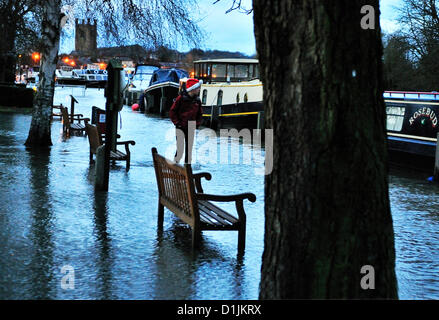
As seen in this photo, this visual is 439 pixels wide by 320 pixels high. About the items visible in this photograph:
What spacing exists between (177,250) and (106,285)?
1.41 metres

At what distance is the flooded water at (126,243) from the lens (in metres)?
5.42

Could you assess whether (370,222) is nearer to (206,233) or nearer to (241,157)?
(206,233)

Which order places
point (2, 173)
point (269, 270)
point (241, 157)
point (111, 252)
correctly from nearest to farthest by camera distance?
point (269, 270) < point (111, 252) < point (2, 173) < point (241, 157)

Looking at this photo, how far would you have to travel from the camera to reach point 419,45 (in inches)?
1644

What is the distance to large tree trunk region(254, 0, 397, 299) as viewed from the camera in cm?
358

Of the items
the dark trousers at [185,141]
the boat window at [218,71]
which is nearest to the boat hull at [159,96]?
the boat window at [218,71]

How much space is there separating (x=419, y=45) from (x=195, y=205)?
1490 inches

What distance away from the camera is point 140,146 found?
18828mm

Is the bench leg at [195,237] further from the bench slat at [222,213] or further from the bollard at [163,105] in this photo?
the bollard at [163,105]

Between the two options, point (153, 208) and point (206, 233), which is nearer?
point (206, 233)

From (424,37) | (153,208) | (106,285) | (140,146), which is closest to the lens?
(106,285)

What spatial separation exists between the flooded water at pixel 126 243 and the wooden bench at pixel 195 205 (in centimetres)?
26

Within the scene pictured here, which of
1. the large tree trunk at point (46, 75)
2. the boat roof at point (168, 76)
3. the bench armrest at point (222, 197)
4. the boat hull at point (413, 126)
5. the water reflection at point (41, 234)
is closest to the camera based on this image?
the water reflection at point (41, 234)
